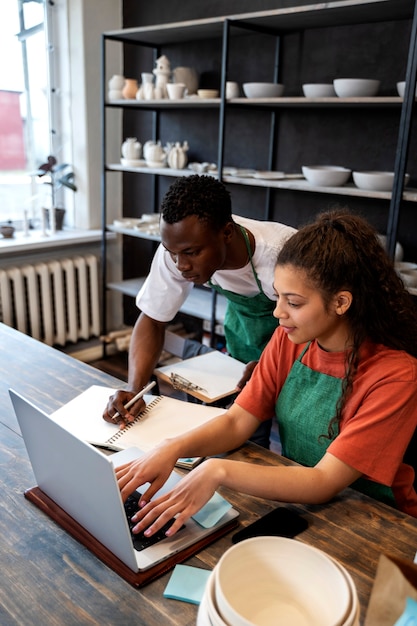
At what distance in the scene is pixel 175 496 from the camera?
0.91 meters

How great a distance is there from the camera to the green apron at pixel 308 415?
1.14 m

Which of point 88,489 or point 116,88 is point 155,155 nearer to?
point 116,88

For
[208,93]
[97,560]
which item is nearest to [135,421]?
[97,560]

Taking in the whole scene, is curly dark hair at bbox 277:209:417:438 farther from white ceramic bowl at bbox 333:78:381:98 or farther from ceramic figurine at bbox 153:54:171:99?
ceramic figurine at bbox 153:54:171:99

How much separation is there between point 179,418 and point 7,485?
0.39 metres

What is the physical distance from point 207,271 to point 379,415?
23.2 inches

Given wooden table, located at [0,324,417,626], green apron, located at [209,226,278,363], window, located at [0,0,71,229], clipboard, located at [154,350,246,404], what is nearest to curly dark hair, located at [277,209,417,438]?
wooden table, located at [0,324,417,626]

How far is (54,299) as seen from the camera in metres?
3.45

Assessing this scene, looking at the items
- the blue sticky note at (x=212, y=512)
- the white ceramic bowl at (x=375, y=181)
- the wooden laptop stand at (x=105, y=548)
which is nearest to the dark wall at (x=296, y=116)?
the white ceramic bowl at (x=375, y=181)

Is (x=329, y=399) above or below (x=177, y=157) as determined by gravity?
below

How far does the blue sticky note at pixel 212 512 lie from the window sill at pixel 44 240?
2.45 m

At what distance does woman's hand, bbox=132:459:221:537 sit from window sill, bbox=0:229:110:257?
8.09 ft

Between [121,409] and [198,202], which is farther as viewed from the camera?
[198,202]

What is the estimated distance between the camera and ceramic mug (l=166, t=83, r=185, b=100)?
2.89 m
